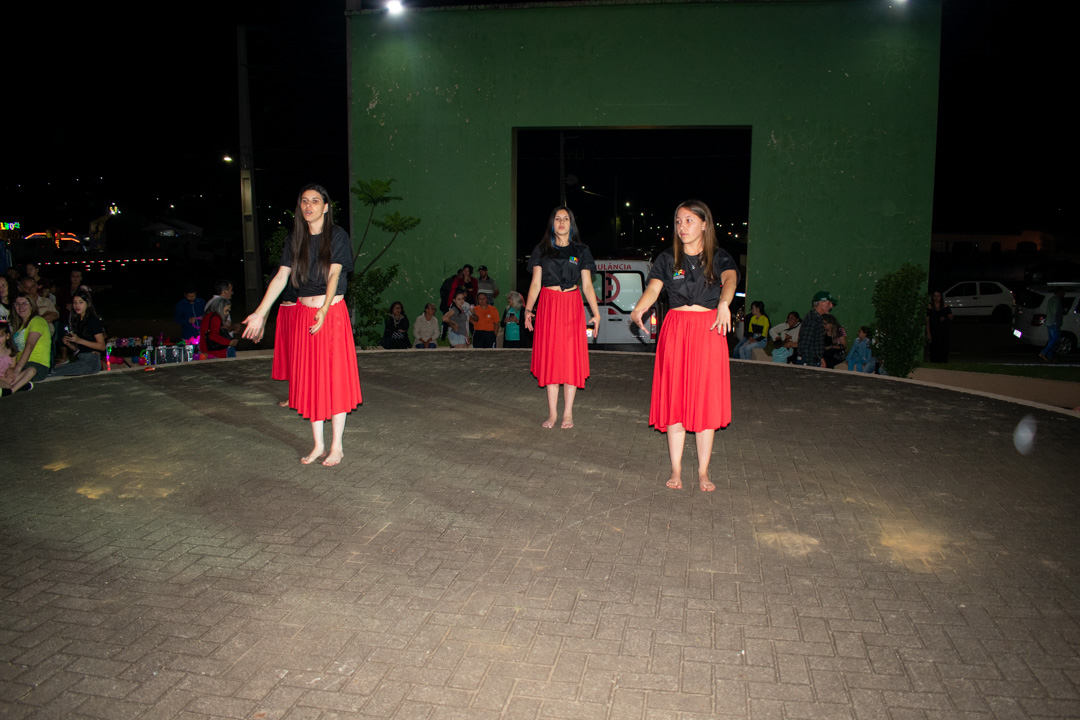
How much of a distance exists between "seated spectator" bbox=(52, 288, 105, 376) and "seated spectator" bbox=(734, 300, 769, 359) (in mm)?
10052

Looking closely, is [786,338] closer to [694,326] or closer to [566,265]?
[566,265]

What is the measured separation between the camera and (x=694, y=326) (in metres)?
5.71

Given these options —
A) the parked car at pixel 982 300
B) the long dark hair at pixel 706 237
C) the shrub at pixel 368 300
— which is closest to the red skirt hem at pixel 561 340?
the long dark hair at pixel 706 237

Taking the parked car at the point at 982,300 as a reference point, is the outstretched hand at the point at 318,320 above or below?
above

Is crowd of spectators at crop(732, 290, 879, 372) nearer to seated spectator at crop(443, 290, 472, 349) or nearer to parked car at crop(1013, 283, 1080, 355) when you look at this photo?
seated spectator at crop(443, 290, 472, 349)

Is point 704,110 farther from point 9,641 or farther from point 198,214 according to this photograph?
point 198,214

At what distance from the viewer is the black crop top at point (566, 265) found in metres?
7.62

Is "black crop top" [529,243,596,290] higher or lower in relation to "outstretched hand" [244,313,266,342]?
higher

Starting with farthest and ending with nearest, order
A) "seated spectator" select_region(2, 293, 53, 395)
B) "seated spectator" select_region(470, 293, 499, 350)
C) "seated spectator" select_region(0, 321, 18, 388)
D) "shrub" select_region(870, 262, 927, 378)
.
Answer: "seated spectator" select_region(470, 293, 499, 350) → "shrub" select_region(870, 262, 927, 378) → "seated spectator" select_region(2, 293, 53, 395) → "seated spectator" select_region(0, 321, 18, 388)

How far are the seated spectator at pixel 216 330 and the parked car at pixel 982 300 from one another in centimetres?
2256

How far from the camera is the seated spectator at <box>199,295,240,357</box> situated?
12.0 metres

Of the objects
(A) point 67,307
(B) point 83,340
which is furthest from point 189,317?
(B) point 83,340

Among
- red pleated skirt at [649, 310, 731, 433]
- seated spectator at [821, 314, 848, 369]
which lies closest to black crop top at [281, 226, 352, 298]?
red pleated skirt at [649, 310, 731, 433]

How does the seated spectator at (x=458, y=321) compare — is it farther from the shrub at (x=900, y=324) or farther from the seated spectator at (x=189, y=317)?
the shrub at (x=900, y=324)
